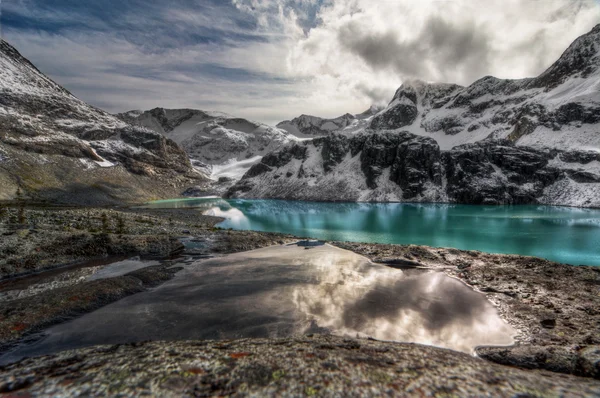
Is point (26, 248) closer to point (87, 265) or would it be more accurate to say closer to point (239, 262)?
point (87, 265)

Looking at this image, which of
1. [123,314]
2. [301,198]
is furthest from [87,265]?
[301,198]

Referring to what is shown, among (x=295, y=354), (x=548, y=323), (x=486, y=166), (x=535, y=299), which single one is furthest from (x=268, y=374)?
(x=486, y=166)

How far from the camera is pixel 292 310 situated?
18.9 meters

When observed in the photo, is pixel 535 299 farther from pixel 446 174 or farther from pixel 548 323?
pixel 446 174

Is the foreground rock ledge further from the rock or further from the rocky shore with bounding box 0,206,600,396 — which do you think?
the rock

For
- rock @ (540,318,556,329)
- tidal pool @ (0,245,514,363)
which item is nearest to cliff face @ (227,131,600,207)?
rock @ (540,318,556,329)

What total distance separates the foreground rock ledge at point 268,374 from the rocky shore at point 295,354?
0.04 meters

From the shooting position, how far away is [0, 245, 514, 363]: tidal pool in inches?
611

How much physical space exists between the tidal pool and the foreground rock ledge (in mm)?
2947

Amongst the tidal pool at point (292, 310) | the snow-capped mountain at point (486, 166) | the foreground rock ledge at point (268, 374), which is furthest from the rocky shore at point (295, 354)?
the snow-capped mountain at point (486, 166)

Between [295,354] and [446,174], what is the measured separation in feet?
557

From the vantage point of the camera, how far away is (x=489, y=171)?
488 ft

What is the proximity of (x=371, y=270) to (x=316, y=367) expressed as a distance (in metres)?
19.1

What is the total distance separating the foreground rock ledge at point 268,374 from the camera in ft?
30.3
